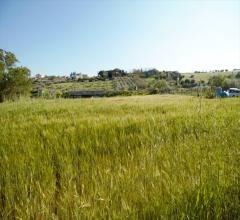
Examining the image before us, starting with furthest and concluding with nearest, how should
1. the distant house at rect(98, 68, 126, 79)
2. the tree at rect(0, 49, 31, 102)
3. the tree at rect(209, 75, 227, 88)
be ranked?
1. the distant house at rect(98, 68, 126, 79)
2. the tree at rect(0, 49, 31, 102)
3. the tree at rect(209, 75, 227, 88)

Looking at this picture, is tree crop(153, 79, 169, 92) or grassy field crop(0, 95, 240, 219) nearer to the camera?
grassy field crop(0, 95, 240, 219)

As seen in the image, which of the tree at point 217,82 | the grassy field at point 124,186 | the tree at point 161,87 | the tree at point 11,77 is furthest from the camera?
the tree at point 161,87

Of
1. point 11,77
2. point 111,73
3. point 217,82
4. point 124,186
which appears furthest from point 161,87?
point 124,186

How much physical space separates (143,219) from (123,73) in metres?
160

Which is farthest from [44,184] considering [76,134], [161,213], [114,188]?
[76,134]

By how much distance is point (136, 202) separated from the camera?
117 centimetres

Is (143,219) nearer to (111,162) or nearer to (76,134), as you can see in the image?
(111,162)

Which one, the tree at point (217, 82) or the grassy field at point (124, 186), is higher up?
the tree at point (217, 82)

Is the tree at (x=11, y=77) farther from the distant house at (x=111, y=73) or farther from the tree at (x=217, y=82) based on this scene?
the distant house at (x=111, y=73)

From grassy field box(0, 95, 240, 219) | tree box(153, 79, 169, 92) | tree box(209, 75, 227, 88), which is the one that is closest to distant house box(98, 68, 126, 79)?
tree box(153, 79, 169, 92)

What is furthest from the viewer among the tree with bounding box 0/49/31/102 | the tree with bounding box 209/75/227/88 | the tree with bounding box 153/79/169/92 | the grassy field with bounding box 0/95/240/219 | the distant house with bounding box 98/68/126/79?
the distant house with bounding box 98/68/126/79

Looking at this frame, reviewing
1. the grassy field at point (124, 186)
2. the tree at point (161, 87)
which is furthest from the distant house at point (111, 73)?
the grassy field at point (124, 186)

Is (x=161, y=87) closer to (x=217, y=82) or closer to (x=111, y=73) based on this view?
(x=217, y=82)

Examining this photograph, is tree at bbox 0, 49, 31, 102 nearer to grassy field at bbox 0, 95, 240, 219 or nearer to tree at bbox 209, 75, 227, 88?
tree at bbox 209, 75, 227, 88
